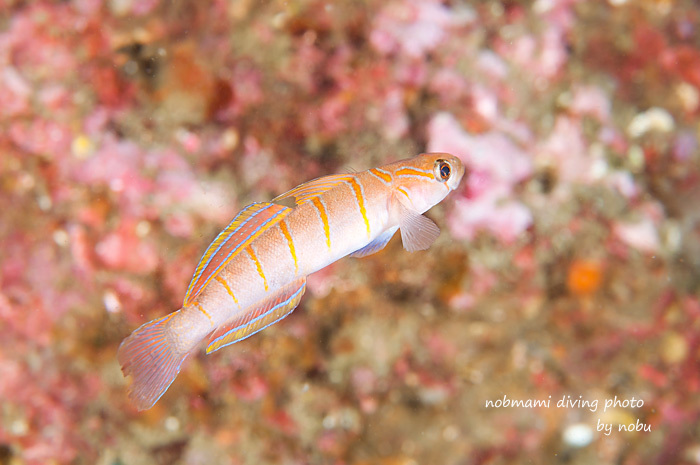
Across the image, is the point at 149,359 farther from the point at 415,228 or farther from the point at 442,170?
the point at 442,170

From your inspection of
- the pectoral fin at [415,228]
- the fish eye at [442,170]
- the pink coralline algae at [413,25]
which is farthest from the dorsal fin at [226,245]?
the pink coralline algae at [413,25]

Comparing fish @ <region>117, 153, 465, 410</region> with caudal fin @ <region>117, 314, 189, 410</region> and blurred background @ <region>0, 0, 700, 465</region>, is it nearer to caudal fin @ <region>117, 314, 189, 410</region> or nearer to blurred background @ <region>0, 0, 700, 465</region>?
caudal fin @ <region>117, 314, 189, 410</region>

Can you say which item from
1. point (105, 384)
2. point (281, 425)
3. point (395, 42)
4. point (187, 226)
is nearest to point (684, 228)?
point (395, 42)

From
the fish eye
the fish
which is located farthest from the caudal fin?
the fish eye

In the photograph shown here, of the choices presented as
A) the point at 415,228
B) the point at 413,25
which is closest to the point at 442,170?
the point at 415,228

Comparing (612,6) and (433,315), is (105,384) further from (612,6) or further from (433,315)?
A: (612,6)
